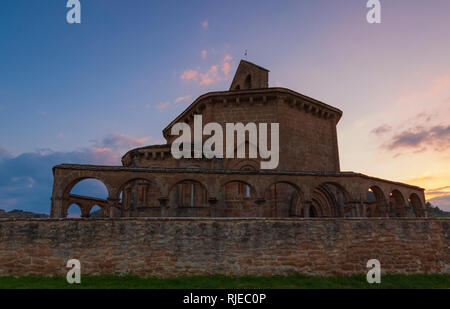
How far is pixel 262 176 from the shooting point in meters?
16.3

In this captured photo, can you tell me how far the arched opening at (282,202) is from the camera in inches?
722

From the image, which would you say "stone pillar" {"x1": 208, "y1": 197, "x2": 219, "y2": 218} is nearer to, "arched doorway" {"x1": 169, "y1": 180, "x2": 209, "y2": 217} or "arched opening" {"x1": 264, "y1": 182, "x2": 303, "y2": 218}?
"arched doorway" {"x1": 169, "y1": 180, "x2": 209, "y2": 217}

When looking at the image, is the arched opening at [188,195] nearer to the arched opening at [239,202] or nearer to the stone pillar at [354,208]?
the arched opening at [239,202]

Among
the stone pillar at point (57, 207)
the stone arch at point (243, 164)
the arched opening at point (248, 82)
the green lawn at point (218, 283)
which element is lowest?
the green lawn at point (218, 283)

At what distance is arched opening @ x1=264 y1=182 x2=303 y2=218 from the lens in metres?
18.3

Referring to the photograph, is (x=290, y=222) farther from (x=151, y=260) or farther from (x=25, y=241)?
(x=25, y=241)

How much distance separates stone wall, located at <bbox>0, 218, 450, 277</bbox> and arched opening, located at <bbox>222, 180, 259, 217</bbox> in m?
6.71

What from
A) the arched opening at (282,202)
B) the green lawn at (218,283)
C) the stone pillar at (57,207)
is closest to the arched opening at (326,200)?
the arched opening at (282,202)

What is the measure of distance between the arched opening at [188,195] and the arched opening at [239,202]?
1353 millimetres

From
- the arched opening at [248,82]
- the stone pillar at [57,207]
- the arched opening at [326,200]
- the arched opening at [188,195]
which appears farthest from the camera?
the arched opening at [248,82]

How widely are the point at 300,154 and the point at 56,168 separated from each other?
13254 millimetres

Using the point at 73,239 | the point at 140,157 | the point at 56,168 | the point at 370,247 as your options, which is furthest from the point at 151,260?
the point at 140,157

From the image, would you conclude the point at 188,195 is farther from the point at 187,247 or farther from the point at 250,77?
the point at 250,77

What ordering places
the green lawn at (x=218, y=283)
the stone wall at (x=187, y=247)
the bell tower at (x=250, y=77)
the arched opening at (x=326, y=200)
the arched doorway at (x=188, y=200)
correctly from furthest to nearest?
the bell tower at (x=250, y=77)
the arched opening at (x=326, y=200)
the arched doorway at (x=188, y=200)
the stone wall at (x=187, y=247)
the green lawn at (x=218, y=283)
